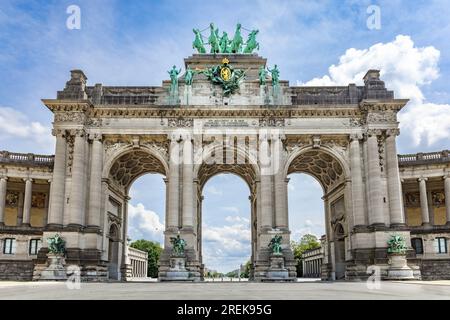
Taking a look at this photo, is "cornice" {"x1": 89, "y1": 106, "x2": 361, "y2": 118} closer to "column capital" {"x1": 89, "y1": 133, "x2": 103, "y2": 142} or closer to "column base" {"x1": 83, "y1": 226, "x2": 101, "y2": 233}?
"column capital" {"x1": 89, "y1": 133, "x2": 103, "y2": 142}

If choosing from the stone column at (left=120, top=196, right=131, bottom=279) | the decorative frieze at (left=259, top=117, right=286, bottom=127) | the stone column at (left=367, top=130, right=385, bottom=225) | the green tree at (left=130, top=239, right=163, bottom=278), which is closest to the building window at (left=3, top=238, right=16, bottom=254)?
the stone column at (left=120, top=196, right=131, bottom=279)

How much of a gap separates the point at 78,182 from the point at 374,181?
30.3m

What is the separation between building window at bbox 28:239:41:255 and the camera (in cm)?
6069

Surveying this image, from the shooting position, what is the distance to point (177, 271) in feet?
146

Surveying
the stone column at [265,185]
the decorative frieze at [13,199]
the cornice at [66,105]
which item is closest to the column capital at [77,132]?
the cornice at [66,105]

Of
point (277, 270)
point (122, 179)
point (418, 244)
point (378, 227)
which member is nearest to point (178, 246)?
point (277, 270)

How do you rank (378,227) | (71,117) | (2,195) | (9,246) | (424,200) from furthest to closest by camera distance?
(9,246) < (2,195) < (424,200) < (71,117) < (378,227)

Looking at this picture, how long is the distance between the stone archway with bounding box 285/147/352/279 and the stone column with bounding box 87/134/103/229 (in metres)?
19.8

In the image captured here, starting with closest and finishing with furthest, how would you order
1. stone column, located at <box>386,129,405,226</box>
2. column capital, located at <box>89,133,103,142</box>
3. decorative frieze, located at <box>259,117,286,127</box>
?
stone column, located at <box>386,129,405,226</box> → column capital, located at <box>89,133,103,142</box> → decorative frieze, located at <box>259,117,286,127</box>

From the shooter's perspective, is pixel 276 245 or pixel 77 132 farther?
pixel 77 132

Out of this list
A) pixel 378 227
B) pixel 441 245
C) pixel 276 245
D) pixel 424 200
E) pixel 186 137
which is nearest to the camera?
pixel 276 245

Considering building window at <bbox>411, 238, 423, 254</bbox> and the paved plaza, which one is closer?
the paved plaza

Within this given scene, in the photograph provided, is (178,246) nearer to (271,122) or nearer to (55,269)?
(55,269)

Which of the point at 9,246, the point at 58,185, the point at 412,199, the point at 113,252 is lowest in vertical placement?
the point at 113,252
